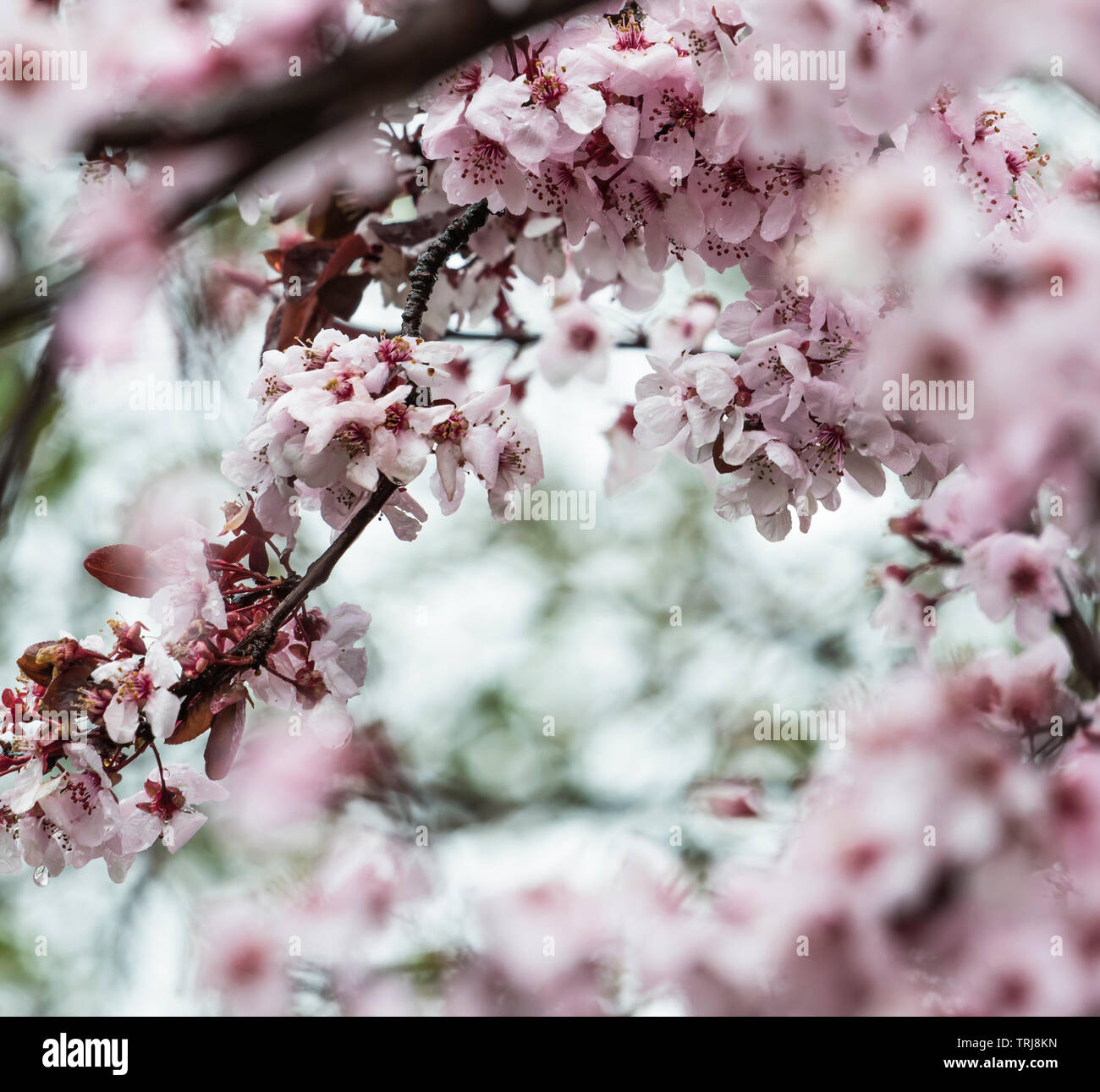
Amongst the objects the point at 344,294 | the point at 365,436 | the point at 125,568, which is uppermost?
the point at 344,294

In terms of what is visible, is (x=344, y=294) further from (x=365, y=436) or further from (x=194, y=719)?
(x=194, y=719)

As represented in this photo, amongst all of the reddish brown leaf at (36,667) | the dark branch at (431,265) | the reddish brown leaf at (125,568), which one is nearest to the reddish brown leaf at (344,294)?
the dark branch at (431,265)

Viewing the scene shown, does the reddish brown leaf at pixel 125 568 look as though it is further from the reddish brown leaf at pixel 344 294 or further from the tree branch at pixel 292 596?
the reddish brown leaf at pixel 344 294

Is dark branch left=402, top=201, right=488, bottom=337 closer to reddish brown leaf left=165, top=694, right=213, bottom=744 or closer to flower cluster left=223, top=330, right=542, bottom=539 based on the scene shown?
flower cluster left=223, top=330, right=542, bottom=539

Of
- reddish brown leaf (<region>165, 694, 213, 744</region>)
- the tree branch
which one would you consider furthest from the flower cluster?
reddish brown leaf (<region>165, 694, 213, 744</region>)

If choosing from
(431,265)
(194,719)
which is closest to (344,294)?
(431,265)

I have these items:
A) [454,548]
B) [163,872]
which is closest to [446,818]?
[163,872]

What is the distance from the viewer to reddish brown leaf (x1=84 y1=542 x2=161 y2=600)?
2.61 feet

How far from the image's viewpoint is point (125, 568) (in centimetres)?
80

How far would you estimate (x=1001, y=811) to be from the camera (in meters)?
0.70

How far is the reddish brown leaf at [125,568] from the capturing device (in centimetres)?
80

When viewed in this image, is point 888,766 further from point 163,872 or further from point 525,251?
point 163,872
